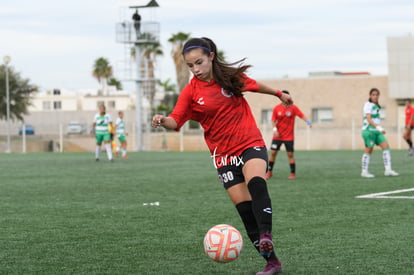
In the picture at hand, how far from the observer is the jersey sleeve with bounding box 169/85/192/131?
6.20m

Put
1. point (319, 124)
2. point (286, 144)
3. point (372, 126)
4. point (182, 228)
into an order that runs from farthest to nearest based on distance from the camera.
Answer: point (319, 124)
point (286, 144)
point (372, 126)
point (182, 228)

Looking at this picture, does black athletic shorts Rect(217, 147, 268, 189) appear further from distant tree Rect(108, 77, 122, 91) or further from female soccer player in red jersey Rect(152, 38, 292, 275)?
distant tree Rect(108, 77, 122, 91)

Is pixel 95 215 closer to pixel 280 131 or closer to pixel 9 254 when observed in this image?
pixel 9 254

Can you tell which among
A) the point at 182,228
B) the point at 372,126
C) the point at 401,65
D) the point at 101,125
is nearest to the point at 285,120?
the point at 372,126

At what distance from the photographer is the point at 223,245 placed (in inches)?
236

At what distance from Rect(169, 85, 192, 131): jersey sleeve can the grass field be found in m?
1.26

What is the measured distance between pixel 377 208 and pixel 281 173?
918 centimetres

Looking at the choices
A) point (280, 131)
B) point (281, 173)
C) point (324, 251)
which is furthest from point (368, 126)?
point (324, 251)

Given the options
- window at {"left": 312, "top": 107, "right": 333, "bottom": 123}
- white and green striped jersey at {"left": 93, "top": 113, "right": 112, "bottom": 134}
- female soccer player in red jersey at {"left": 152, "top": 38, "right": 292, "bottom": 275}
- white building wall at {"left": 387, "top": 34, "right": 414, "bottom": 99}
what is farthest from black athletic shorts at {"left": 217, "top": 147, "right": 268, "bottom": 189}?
window at {"left": 312, "top": 107, "right": 333, "bottom": 123}

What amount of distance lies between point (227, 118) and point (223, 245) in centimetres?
103

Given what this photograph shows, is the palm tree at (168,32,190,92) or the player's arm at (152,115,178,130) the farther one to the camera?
the palm tree at (168,32,190,92)

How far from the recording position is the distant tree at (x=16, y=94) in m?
66.3

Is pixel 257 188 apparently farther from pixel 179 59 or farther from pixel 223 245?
pixel 179 59

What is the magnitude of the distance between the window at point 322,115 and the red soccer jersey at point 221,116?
49810mm
